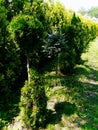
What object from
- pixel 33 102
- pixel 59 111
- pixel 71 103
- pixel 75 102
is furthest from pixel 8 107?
pixel 75 102

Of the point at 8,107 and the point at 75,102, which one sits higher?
the point at 75,102

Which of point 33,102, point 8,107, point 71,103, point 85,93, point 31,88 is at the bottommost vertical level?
point 8,107

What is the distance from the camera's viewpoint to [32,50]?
479 inches

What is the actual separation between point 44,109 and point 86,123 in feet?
5.65

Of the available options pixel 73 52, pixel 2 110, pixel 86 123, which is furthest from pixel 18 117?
pixel 73 52

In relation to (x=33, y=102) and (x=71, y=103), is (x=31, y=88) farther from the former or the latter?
(x=71, y=103)

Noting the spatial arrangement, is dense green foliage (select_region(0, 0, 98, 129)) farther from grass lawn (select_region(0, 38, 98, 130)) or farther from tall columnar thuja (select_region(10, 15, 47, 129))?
grass lawn (select_region(0, 38, 98, 130))

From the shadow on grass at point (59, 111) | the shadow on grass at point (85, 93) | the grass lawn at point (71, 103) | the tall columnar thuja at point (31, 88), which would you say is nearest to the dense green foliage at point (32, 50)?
the tall columnar thuja at point (31, 88)

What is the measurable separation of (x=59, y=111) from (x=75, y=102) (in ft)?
3.38

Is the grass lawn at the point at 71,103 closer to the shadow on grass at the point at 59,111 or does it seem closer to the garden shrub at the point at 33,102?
the shadow on grass at the point at 59,111

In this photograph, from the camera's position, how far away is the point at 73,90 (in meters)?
13.8

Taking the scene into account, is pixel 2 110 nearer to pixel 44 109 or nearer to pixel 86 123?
pixel 44 109

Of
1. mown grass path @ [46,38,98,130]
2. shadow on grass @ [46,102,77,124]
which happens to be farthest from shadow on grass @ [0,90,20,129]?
shadow on grass @ [46,102,77,124]

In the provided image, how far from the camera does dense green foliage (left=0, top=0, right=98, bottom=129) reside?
36.2 feet
